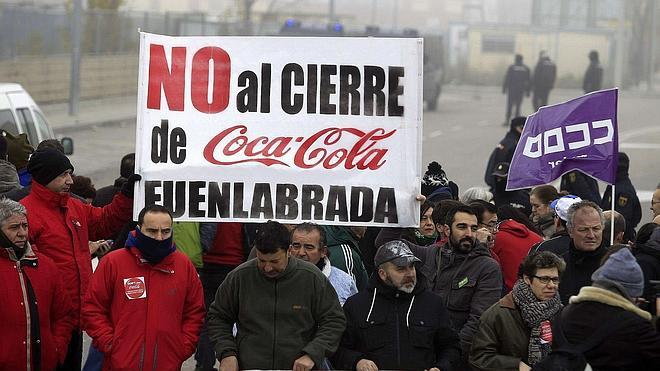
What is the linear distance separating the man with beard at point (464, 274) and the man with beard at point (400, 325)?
44 centimetres

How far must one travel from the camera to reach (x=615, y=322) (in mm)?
5633

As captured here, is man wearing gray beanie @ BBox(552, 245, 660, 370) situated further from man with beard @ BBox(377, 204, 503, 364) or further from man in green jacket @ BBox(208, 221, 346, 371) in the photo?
man with beard @ BBox(377, 204, 503, 364)

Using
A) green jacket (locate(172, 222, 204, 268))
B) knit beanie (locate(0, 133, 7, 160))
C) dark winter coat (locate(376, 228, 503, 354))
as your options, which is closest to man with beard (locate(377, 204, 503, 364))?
dark winter coat (locate(376, 228, 503, 354))

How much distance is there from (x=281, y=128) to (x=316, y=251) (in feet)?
2.53

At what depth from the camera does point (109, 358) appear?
7133 millimetres

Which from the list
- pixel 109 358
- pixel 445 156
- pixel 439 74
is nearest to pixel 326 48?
pixel 109 358

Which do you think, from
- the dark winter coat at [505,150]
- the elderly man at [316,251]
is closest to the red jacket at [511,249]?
the elderly man at [316,251]

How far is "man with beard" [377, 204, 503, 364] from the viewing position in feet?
24.7

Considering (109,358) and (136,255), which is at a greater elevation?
(136,255)

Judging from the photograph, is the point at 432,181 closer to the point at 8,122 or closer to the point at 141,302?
the point at 141,302

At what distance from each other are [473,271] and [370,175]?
0.83m

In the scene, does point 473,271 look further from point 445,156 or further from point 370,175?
point 445,156

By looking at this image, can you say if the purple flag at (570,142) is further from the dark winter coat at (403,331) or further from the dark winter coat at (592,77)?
the dark winter coat at (592,77)

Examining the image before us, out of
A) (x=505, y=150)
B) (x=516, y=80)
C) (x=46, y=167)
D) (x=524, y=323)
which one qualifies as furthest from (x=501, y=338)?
(x=516, y=80)
